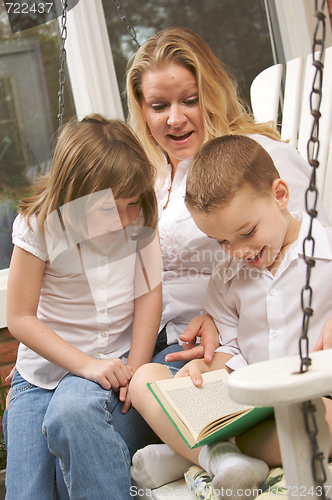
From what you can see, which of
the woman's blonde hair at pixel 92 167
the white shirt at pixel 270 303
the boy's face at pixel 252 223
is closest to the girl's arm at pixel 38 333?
the woman's blonde hair at pixel 92 167

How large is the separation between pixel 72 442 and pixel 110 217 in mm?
450

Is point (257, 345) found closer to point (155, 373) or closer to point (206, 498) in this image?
point (155, 373)

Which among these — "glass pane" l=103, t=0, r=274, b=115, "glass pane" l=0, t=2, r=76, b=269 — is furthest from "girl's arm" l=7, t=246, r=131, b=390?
"glass pane" l=103, t=0, r=274, b=115

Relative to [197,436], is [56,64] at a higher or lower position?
higher

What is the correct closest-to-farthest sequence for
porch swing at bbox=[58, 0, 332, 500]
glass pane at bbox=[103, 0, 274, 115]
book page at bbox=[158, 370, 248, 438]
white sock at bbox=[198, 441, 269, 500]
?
porch swing at bbox=[58, 0, 332, 500] < white sock at bbox=[198, 441, 269, 500] < book page at bbox=[158, 370, 248, 438] < glass pane at bbox=[103, 0, 274, 115]

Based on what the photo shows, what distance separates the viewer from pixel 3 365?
164 cm

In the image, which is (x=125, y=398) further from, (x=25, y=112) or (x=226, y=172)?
(x=25, y=112)

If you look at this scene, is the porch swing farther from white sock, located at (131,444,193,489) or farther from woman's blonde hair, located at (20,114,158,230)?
woman's blonde hair, located at (20,114,158,230)

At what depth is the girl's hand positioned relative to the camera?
35.8 inches

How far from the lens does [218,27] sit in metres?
1.89

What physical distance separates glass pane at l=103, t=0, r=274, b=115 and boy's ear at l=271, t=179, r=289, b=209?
1.03m

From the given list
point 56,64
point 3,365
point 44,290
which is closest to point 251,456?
point 44,290

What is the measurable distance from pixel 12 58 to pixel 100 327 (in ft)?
3.86

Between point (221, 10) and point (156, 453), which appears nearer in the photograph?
point (156, 453)
